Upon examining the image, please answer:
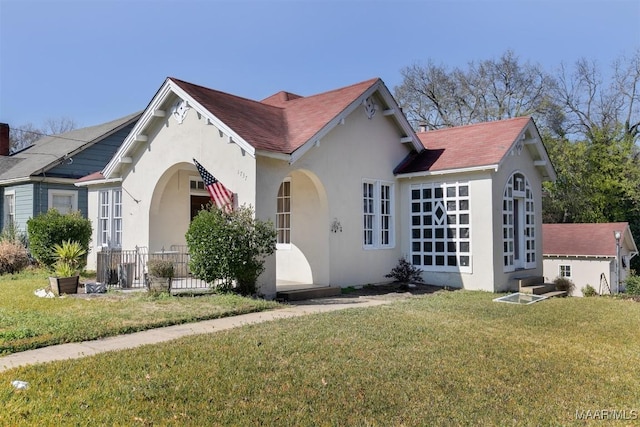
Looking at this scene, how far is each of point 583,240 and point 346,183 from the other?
21022 millimetres

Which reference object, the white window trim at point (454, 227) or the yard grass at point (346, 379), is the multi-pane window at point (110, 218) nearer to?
the white window trim at point (454, 227)

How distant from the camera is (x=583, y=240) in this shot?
28.7 meters

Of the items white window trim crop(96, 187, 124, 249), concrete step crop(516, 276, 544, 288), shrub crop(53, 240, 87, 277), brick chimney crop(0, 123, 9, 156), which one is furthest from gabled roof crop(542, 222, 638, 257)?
brick chimney crop(0, 123, 9, 156)

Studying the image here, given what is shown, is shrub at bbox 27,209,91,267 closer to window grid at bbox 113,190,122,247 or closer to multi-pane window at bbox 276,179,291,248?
window grid at bbox 113,190,122,247

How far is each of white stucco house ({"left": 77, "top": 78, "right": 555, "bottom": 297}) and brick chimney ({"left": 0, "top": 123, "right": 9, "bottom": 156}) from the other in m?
12.5

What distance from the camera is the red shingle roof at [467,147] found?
1381 cm

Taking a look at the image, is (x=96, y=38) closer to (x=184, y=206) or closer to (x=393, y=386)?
(x=184, y=206)

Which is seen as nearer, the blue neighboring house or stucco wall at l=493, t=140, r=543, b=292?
stucco wall at l=493, t=140, r=543, b=292

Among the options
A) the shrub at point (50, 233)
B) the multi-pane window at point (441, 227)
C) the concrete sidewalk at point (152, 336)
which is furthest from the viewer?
the shrub at point (50, 233)

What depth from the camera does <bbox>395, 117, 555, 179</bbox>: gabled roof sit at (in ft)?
45.2

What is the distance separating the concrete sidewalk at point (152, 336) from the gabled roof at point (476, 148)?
16.9 feet

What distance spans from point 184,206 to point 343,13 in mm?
7946

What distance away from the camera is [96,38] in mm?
16453

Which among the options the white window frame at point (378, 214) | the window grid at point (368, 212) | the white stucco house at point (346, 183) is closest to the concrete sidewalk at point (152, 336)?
the white stucco house at point (346, 183)
